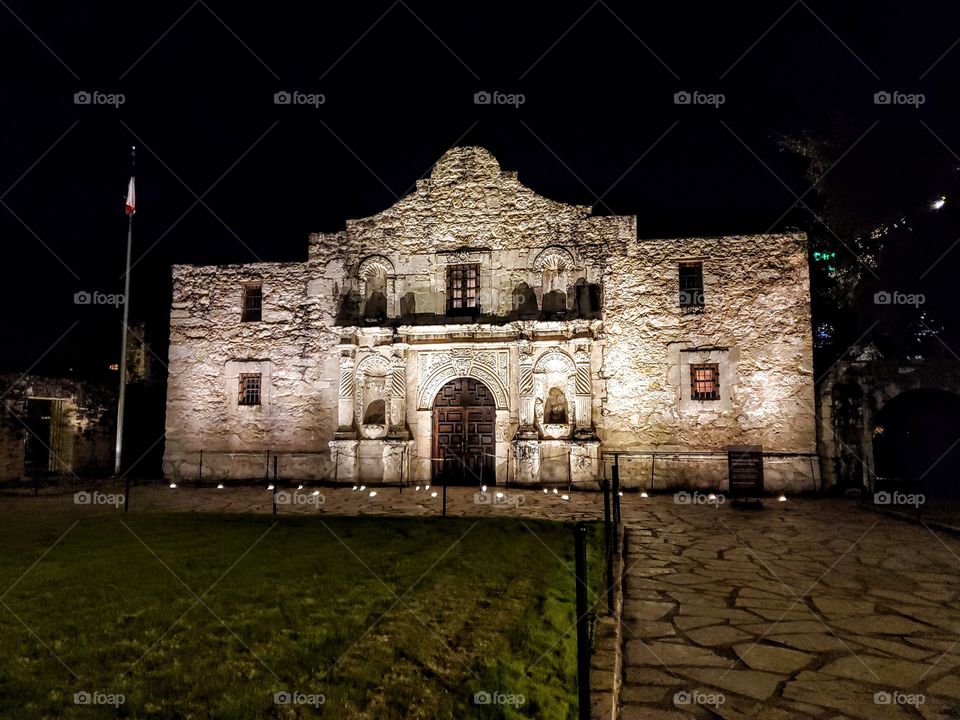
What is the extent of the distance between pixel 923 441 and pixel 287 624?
61.6 feet

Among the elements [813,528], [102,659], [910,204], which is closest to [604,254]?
[813,528]

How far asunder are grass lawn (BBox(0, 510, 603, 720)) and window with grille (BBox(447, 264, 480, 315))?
9.12 m

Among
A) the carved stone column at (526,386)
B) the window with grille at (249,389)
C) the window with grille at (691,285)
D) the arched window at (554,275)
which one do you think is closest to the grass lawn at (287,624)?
the carved stone column at (526,386)

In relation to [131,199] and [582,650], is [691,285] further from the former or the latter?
[131,199]

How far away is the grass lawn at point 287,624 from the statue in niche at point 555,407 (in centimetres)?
747

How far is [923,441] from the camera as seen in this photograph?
17.2m

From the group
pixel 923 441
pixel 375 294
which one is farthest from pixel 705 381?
pixel 375 294

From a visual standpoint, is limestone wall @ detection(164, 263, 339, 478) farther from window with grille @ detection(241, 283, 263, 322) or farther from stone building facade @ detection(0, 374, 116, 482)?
stone building facade @ detection(0, 374, 116, 482)

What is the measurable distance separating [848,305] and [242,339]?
18411 mm

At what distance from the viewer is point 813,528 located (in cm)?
983

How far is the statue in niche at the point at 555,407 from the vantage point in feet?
51.1

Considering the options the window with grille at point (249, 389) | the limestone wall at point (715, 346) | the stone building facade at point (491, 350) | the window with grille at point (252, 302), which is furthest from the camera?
the window with grille at point (252, 302)

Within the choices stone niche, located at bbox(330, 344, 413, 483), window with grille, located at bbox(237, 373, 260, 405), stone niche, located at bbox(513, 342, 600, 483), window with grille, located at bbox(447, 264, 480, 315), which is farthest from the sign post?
window with grille, located at bbox(237, 373, 260, 405)

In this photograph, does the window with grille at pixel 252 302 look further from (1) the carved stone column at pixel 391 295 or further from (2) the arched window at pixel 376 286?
(1) the carved stone column at pixel 391 295
